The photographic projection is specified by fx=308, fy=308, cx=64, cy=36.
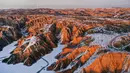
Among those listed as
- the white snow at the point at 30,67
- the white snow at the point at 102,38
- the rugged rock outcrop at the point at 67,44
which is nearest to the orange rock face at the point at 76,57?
the rugged rock outcrop at the point at 67,44

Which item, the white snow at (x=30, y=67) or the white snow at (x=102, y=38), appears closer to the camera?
the white snow at (x=102, y=38)

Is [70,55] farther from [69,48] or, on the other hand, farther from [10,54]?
[10,54]

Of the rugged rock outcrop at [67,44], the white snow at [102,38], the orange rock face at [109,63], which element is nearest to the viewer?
the orange rock face at [109,63]

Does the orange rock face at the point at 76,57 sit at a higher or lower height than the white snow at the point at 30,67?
higher

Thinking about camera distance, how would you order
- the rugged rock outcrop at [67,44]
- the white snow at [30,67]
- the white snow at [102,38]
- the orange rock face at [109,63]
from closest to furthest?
1. the orange rock face at [109,63]
2. the rugged rock outcrop at [67,44]
3. the white snow at [102,38]
4. the white snow at [30,67]

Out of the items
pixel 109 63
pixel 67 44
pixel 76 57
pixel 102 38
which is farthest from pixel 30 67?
pixel 109 63

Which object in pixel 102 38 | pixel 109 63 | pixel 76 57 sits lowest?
pixel 76 57

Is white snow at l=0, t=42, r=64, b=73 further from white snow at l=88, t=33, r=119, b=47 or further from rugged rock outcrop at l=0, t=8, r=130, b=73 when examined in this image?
white snow at l=88, t=33, r=119, b=47

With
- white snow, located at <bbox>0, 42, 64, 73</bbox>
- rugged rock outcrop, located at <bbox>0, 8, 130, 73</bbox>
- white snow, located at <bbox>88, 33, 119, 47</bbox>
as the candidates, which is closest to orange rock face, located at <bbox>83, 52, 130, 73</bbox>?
rugged rock outcrop, located at <bbox>0, 8, 130, 73</bbox>

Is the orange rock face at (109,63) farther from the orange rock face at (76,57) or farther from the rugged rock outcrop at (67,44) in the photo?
the orange rock face at (76,57)

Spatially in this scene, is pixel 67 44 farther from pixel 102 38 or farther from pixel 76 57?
pixel 76 57

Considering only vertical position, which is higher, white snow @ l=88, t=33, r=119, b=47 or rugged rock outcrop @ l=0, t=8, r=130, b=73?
white snow @ l=88, t=33, r=119, b=47
